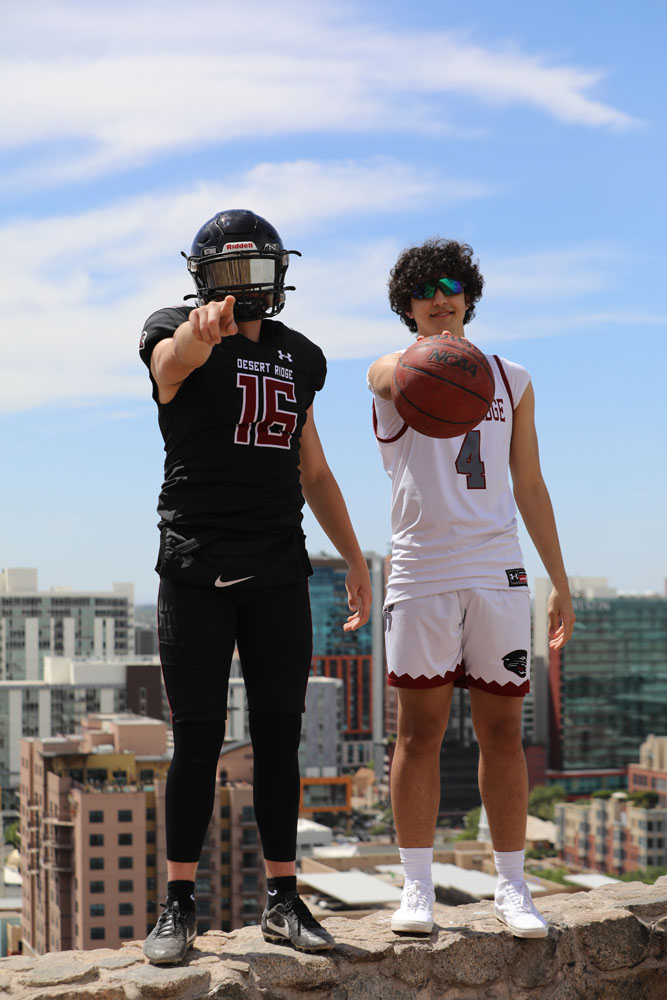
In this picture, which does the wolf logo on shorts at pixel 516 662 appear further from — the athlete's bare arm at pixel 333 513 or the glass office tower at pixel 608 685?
the glass office tower at pixel 608 685

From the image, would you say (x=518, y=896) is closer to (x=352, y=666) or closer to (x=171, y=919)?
(x=171, y=919)

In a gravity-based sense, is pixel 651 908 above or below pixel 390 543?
below

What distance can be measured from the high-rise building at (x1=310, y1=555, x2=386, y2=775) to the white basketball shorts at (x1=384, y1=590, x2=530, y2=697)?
308 feet

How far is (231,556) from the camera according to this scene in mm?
3234

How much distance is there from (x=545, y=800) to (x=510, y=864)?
75.9 m

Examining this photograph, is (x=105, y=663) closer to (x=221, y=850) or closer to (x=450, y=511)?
(x=221, y=850)

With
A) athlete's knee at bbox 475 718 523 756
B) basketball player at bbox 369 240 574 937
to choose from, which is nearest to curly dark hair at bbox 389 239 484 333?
basketball player at bbox 369 240 574 937

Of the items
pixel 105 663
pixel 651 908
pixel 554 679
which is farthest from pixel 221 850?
pixel 554 679

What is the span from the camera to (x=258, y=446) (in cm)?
329

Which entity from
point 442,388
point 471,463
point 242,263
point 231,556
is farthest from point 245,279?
point 471,463

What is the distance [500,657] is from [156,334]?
1427 mm

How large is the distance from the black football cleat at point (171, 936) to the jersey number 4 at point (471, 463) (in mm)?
1511

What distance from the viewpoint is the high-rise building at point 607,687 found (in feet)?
300

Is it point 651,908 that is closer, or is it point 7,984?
point 7,984
